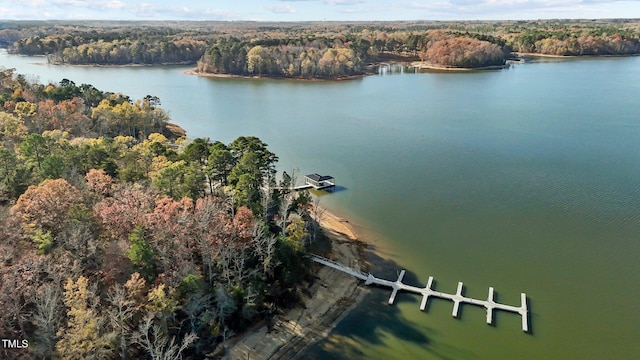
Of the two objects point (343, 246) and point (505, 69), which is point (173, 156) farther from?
point (505, 69)

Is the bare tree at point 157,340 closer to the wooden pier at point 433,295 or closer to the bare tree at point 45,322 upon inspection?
the bare tree at point 45,322

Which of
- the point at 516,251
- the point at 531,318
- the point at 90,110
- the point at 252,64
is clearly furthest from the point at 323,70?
the point at 531,318

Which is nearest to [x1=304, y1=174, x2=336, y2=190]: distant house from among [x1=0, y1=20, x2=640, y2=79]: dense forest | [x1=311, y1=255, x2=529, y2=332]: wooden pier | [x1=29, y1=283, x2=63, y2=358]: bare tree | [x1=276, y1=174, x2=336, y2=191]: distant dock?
[x1=276, y1=174, x2=336, y2=191]: distant dock

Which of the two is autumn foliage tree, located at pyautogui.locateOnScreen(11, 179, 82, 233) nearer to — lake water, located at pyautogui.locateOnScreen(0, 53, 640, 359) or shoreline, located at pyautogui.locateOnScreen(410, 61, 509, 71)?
lake water, located at pyautogui.locateOnScreen(0, 53, 640, 359)

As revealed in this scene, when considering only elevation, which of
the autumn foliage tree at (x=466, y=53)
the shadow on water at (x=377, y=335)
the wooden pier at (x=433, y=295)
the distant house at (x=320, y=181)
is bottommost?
the shadow on water at (x=377, y=335)

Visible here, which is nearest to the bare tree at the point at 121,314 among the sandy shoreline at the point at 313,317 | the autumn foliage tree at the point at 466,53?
the sandy shoreline at the point at 313,317
